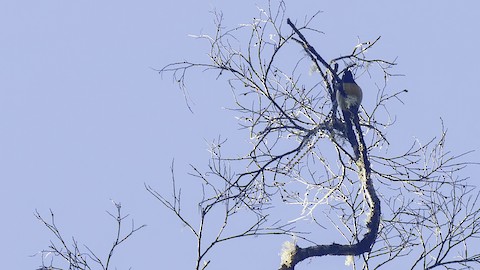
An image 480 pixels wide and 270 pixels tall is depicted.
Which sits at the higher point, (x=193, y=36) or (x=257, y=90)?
(x=193, y=36)

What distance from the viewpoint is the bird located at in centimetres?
589

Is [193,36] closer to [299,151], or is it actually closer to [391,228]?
→ [299,151]

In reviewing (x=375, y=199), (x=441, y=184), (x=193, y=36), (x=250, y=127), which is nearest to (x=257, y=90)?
(x=250, y=127)

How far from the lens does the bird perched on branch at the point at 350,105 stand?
5816 mm

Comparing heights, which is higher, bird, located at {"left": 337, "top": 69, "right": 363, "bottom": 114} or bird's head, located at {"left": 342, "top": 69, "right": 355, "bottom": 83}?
bird's head, located at {"left": 342, "top": 69, "right": 355, "bottom": 83}

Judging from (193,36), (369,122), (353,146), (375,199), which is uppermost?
(193,36)

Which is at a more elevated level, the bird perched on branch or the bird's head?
the bird's head

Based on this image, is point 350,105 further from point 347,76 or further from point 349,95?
point 347,76

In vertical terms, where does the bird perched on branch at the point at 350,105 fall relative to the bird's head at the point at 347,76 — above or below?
below

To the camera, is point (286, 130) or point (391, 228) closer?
point (286, 130)

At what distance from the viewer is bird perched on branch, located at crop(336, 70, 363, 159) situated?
582cm

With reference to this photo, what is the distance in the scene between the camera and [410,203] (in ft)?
20.8

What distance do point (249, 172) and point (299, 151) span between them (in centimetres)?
40

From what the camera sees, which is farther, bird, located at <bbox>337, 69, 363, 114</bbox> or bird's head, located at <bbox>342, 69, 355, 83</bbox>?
bird's head, located at <bbox>342, 69, 355, 83</bbox>
